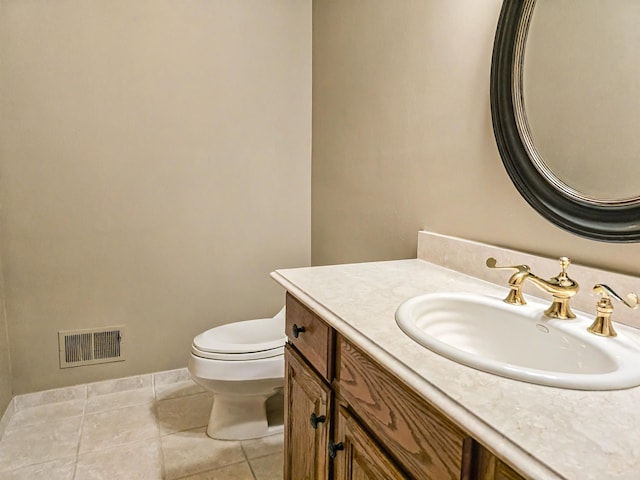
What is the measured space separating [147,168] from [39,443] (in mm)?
1335

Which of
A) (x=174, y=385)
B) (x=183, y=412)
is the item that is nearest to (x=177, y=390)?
(x=174, y=385)

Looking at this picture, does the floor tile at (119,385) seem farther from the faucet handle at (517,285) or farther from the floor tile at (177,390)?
the faucet handle at (517,285)

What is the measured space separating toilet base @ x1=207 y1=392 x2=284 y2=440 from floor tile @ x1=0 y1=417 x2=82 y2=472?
1.92 ft

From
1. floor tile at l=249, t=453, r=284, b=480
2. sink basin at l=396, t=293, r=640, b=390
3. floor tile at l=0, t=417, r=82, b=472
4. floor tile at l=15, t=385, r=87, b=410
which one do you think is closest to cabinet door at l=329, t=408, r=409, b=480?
sink basin at l=396, t=293, r=640, b=390

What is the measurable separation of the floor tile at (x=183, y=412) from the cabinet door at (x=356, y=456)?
124 centimetres

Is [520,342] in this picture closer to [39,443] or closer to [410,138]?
[410,138]

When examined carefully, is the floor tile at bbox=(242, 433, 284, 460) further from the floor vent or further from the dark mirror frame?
the dark mirror frame

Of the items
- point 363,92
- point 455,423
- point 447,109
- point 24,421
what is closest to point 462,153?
point 447,109

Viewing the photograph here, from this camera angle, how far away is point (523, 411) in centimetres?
63

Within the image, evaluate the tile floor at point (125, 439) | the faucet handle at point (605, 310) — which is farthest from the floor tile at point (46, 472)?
the faucet handle at point (605, 310)

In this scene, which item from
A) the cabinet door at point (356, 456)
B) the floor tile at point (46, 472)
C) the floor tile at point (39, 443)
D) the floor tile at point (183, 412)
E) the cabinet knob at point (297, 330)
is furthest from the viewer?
the floor tile at point (183, 412)

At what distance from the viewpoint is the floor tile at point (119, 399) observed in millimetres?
2215

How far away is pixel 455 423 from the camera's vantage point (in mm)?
640

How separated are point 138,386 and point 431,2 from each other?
226 cm
